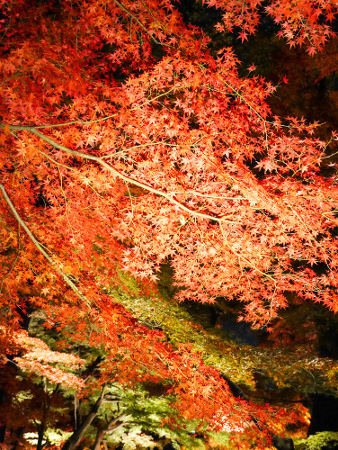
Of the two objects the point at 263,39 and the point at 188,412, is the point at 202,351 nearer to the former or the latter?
the point at 188,412

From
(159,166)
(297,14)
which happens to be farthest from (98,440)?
(297,14)

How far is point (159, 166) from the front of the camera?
13.2ft

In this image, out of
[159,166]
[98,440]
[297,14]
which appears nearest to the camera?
[297,14]

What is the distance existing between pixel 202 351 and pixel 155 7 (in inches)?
267

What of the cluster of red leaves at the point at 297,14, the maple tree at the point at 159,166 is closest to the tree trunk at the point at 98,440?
the maple tree at the point at 159,166

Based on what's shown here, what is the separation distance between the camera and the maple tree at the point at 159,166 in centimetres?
351

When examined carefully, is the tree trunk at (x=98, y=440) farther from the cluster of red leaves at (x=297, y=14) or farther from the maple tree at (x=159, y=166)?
the cluster of red leaves at (x=297, y=14)

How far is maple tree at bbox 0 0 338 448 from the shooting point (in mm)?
3510

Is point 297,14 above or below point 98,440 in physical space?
above

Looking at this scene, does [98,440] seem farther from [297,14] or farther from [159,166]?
[297,14]

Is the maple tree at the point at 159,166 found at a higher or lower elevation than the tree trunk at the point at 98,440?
higher

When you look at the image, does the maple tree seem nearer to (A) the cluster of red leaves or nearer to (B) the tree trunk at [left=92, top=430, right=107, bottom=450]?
(A) the cluster of red leaves

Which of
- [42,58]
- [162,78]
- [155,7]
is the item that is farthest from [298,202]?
[42,58]

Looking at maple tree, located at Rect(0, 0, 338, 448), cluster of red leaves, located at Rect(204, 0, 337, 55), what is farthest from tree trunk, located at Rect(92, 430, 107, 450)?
cluster of red leaves, located at Rect(204, 0, 337, 55)
